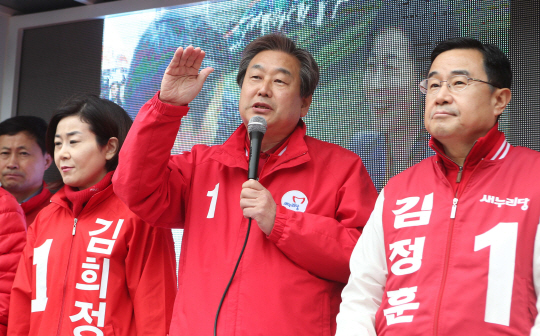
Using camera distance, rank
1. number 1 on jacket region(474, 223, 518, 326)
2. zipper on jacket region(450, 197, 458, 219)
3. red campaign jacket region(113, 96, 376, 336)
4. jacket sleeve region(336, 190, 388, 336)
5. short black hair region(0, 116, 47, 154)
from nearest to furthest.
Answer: number 1 on jacket region(474, 223, 518, 326) < zipper on jacket region(450, 197, 458, 219) < jacket sleeve region(336, 190, 388, 336) < red campaign jacket region(113, 96, 376, 336) < short black hair region(0, 116, 47, 154)

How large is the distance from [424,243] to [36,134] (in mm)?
2545

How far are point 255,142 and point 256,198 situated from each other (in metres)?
0.20

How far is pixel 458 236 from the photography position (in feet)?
5.99

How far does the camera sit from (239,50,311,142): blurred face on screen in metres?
2.37

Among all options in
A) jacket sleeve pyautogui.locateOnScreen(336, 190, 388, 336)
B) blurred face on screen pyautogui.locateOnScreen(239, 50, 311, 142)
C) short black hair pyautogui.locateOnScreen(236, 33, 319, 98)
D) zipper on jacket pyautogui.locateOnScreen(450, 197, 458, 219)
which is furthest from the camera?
short black hair pyautogui.locateOnScreen(236, 33, 319, 98)

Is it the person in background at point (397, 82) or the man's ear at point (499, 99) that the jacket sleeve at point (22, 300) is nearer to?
the person in background at point (397, 82)

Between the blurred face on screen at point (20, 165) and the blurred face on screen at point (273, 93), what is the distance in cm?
167

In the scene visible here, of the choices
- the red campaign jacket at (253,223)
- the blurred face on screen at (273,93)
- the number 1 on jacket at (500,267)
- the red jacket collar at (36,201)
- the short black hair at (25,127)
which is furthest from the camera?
the short black hair at (25,127)

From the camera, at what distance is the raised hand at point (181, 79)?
2234mm

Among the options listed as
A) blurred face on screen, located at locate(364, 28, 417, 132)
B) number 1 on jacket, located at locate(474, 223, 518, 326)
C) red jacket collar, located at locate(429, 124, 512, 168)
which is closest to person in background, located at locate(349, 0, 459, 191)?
blurred face on screen, located at locate(364, 28, 417, 132)

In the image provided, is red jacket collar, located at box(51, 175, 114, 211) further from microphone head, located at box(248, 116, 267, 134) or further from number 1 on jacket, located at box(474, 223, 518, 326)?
number 1 on jacket, located at box(474, 223, 518, 326)

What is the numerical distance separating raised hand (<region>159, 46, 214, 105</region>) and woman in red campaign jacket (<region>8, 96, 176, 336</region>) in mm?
638

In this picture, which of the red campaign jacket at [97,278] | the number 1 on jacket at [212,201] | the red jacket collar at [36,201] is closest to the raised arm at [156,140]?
the number 1 on jacket at [212,201]

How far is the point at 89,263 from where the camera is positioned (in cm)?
250
